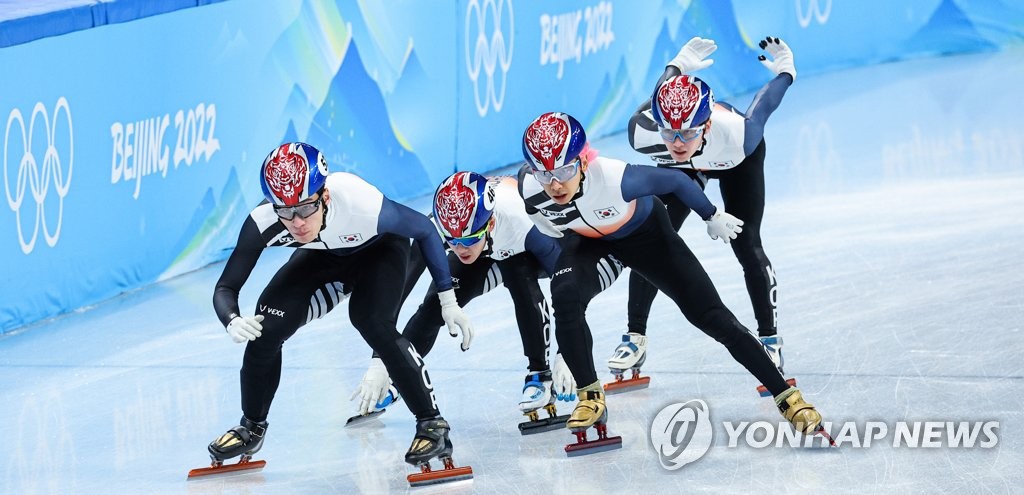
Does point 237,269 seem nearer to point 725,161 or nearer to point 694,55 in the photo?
point 725,161

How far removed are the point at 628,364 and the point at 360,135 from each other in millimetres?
5271

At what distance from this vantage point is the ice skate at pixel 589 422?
19.0ft

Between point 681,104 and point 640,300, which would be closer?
point 681,104

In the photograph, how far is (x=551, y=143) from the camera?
5.63 meters

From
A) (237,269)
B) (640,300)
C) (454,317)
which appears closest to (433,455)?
(454,317)

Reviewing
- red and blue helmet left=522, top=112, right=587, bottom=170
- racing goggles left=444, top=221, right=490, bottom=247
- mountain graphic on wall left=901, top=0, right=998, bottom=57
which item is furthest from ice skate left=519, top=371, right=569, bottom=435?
mountain graphic on wall left=901, top=0, right=998, bottom=57

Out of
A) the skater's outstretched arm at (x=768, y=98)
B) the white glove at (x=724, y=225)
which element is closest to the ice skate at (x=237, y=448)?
the white glove at (x=724, y=225)

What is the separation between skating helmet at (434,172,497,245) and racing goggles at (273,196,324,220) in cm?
62

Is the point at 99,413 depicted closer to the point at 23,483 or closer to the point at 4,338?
the point at 23,483

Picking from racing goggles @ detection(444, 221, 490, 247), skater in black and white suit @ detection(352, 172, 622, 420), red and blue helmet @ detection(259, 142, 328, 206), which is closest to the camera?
red and blue helmet @ detection(259, 142, 328, 206)

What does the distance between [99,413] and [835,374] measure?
3.58 meters

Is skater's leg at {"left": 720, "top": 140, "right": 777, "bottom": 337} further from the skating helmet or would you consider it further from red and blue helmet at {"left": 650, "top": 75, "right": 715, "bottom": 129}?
the skating helmet

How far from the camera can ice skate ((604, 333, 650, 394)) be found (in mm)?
6734

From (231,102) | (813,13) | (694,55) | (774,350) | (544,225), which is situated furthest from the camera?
(813,13)
